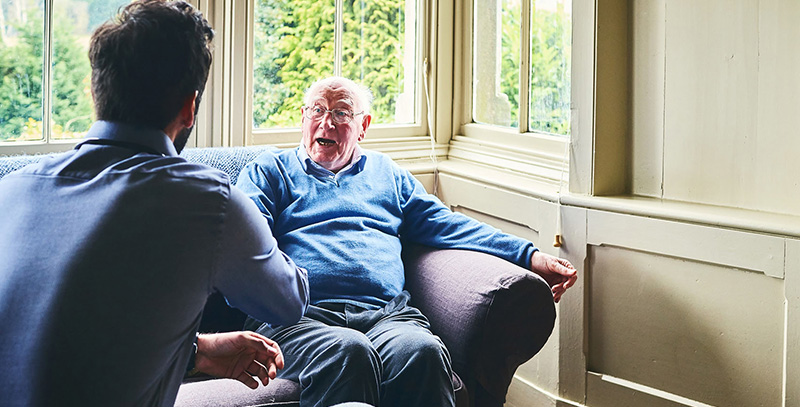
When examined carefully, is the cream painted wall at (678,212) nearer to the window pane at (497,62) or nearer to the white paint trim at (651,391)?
the white paint trim at (651,391)

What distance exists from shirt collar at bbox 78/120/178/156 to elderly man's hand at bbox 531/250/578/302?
129 cm

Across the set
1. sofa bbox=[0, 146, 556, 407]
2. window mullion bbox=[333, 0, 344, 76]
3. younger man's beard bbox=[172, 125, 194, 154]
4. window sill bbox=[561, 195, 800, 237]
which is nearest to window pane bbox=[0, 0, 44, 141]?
sofa bbox=[0, 146, 556, 407]

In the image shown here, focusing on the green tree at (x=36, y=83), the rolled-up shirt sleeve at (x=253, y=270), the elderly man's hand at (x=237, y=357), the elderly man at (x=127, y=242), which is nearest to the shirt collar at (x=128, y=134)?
the elderly man at (x=127, y=242)

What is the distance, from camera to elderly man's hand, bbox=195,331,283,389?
4.81ft

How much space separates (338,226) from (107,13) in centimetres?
103

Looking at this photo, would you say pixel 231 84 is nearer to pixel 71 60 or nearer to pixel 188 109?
pixel 71 60

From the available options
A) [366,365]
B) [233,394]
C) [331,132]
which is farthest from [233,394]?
[331,132]

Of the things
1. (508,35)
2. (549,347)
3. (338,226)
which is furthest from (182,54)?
(508,35)

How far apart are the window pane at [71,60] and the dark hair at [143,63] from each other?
1.37 metres

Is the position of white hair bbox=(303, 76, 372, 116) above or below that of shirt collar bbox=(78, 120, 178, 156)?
above

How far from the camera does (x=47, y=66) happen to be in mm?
2541

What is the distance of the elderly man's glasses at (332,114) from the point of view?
2.53m

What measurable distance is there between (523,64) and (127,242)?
→ 78.1 inches

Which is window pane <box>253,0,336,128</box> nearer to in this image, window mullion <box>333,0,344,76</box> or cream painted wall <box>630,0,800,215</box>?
window mullion <box>333,0,344,76</box>
